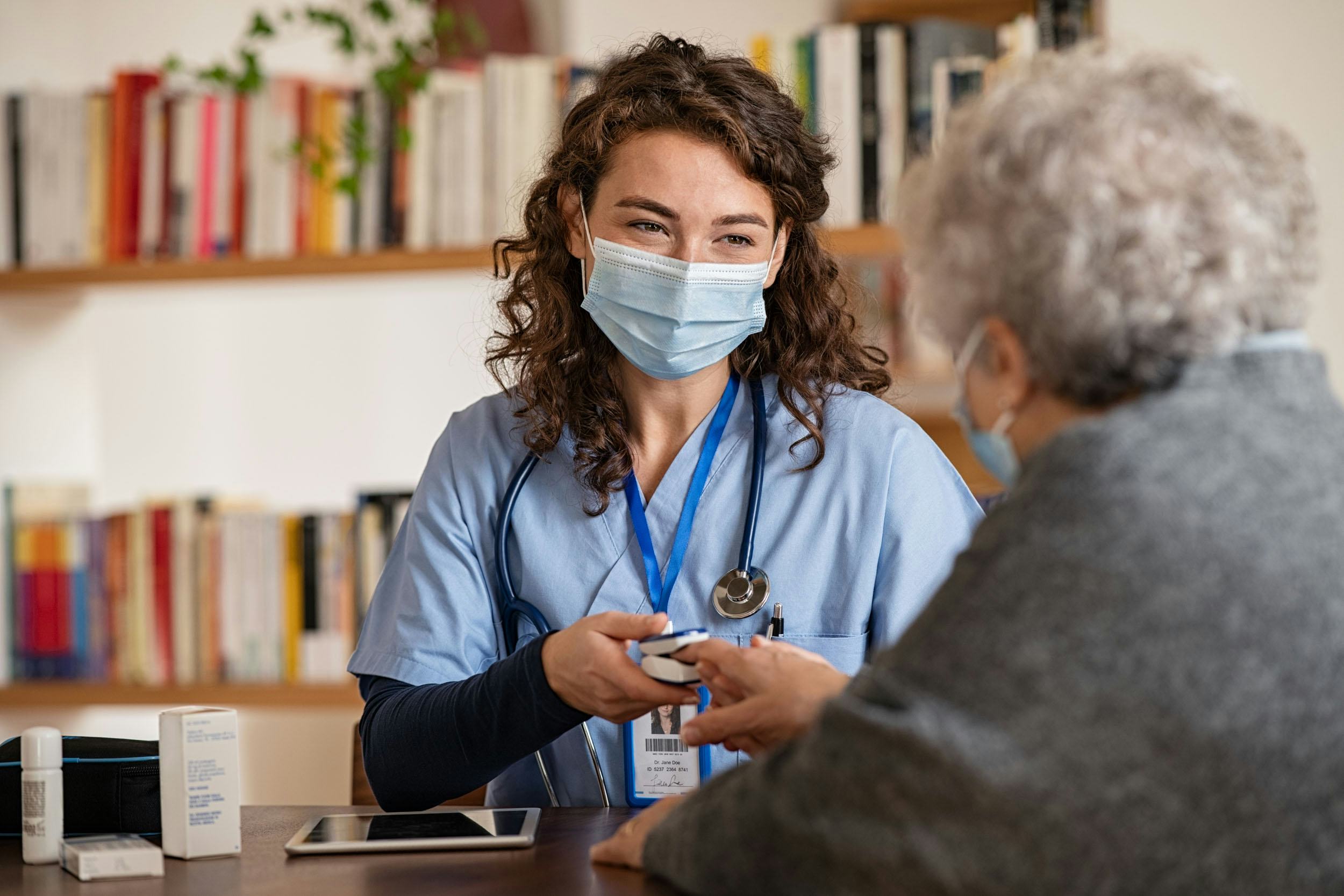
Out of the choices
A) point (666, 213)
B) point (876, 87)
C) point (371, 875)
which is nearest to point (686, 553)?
point (666, 213)

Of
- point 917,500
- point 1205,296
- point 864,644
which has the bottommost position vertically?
point 864,644

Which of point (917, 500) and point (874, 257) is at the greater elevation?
point (874, 257)

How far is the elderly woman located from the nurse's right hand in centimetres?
30

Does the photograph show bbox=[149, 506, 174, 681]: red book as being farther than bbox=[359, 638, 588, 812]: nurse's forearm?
Yes

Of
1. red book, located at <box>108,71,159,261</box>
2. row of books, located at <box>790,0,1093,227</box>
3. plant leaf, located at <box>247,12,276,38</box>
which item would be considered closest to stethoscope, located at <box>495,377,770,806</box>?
row of books, located at <box>790,0,1093,227</box>

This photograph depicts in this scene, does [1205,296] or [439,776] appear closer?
[1205,296]

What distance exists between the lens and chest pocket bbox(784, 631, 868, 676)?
1400 mm

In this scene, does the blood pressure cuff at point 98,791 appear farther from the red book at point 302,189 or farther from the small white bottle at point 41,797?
the red book at point 302,189

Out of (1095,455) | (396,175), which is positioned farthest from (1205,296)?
(396,175)

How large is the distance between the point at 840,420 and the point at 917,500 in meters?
0.13

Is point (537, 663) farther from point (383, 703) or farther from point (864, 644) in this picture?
point (864, 644)

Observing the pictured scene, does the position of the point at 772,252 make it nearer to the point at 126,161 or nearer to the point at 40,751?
the point at 40,751

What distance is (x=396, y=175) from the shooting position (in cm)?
250

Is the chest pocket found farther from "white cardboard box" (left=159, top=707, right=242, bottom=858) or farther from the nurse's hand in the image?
Answer: "white cardboard box" (left=159, top=707, right=242, bottom=858)
